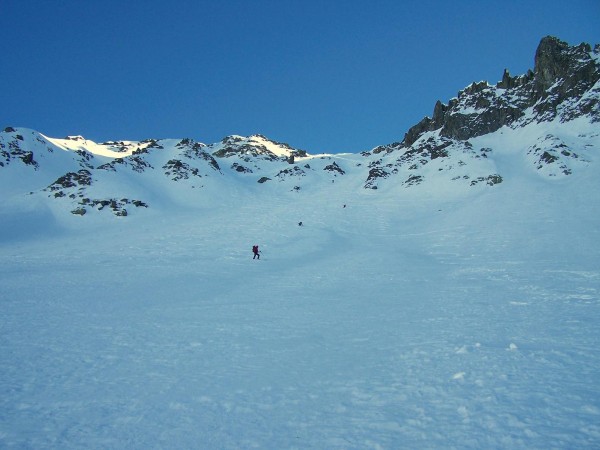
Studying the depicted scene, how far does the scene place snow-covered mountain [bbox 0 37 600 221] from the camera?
191ft

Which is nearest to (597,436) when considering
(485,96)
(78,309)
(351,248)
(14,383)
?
(14,383)

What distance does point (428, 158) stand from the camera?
7750cm

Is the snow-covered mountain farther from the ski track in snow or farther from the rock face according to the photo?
the ski track in snow

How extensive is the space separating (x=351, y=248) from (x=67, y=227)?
39653 mm

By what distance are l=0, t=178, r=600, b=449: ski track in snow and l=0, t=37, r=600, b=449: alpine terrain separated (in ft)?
0.18

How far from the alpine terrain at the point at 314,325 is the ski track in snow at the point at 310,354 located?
0.18ft

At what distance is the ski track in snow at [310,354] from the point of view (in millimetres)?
6395

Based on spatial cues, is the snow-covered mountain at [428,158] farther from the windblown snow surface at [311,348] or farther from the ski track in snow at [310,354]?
the ski track in snow at [310,354]

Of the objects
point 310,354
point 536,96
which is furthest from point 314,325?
point 536,96

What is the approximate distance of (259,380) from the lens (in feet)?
28.2

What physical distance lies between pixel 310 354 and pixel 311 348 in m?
0.49

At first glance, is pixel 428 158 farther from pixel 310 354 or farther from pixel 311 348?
pixel 310 354

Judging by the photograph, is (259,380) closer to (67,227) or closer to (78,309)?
(78,309)

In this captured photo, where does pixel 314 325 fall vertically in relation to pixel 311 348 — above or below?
above
